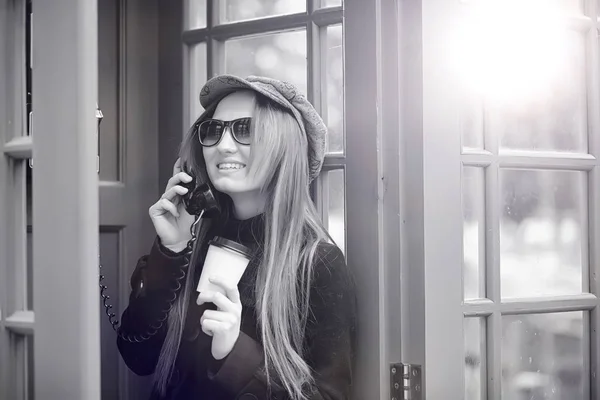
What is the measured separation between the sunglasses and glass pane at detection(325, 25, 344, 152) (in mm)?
240

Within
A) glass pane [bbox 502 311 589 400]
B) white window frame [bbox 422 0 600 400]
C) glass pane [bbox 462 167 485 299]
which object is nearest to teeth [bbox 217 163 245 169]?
white window frame [bbox 422 0 600 400]

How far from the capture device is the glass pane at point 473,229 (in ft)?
6.65

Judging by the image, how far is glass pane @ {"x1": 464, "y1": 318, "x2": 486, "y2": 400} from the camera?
6.64ft

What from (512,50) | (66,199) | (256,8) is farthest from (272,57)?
(66,199)

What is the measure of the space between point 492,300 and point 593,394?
465 mm

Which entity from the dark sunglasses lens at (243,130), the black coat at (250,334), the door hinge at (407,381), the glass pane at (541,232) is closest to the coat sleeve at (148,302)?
the black coat at (250,334)

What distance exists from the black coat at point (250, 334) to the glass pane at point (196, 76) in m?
0.42

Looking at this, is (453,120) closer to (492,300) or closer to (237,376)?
(492,300)

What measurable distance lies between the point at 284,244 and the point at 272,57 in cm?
56

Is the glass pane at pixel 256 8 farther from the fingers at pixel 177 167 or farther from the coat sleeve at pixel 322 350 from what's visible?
the coat sleeve at pixel 322 350

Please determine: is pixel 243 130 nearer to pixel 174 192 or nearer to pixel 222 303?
pixel 174 192

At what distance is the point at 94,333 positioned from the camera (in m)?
1.67

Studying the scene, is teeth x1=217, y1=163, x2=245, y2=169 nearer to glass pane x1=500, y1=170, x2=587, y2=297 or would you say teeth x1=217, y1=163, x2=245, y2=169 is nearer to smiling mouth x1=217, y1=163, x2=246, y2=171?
smiling mouth x1=217, y1=163, x2=246, y2=171

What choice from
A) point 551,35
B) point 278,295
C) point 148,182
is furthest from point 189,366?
point 551,35
